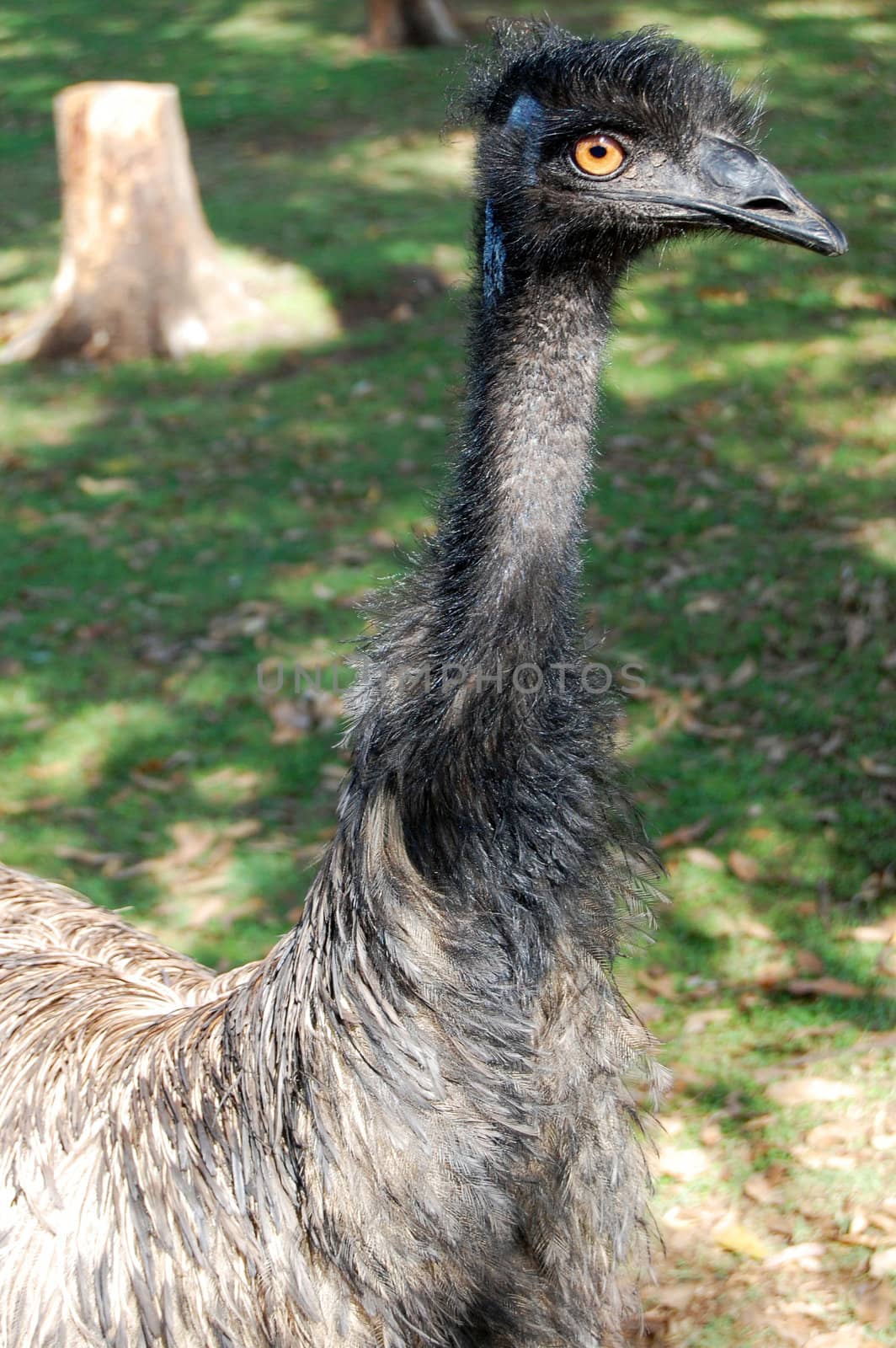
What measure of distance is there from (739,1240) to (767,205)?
8.16 feet

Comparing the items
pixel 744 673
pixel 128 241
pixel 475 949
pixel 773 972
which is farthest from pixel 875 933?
pixel 128 241

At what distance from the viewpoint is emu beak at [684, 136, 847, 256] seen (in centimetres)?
244

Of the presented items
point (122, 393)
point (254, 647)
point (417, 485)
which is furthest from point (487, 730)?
point (122, 393)

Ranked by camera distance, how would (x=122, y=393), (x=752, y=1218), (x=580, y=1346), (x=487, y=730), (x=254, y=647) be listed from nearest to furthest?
(x=487, y=730)
(x=580, y=1346)
(x=752, y=1218)
(x=254, y=647)
(x=122, y=393)

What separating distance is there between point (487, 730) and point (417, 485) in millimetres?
5528

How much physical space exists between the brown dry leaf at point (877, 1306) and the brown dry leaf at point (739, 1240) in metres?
0.25

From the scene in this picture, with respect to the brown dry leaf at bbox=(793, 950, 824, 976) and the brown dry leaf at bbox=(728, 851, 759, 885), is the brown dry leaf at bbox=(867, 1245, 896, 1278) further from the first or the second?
the brown dry leaf at bbox=(728, 851, 759, 885)

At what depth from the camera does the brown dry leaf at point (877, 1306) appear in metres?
3.40

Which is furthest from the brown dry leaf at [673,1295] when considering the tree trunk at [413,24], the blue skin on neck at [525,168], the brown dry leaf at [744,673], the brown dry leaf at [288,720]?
the tree trunk at [413,24]

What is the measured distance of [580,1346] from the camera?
283 cm

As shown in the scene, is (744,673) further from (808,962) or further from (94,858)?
(94,858)

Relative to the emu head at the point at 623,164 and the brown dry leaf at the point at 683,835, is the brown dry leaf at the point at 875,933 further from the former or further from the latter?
the emu head at the point at 623,164

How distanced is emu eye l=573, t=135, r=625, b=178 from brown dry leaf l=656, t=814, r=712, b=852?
9.52 ft

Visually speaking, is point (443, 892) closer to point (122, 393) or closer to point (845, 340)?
point (845, 340)
